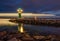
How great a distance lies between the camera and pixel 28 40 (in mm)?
2068

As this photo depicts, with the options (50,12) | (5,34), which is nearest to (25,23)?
(50,12)

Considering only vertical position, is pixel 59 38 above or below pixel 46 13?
below

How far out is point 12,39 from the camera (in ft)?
6.55

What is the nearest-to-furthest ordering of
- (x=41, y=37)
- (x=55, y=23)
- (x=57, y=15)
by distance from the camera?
1. (x=41, y=37)
2. (x=57, y=15)
3. (x=55, y=23)

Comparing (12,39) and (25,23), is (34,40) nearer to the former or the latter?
(12,39)

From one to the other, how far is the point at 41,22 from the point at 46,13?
0.24 m

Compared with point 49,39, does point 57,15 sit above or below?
above

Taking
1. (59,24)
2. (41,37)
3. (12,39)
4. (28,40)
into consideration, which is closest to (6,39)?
(12,39)

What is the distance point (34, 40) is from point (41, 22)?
3.40 ft

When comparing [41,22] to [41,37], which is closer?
Result: [41,37]

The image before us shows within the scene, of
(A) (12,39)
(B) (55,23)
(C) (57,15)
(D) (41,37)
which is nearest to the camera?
(A) (12,39)

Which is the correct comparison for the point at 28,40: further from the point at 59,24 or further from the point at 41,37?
the point at 59,24

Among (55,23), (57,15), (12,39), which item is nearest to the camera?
(12,39)

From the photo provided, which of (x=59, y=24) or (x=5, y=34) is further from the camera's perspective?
(x=59, y=24)
